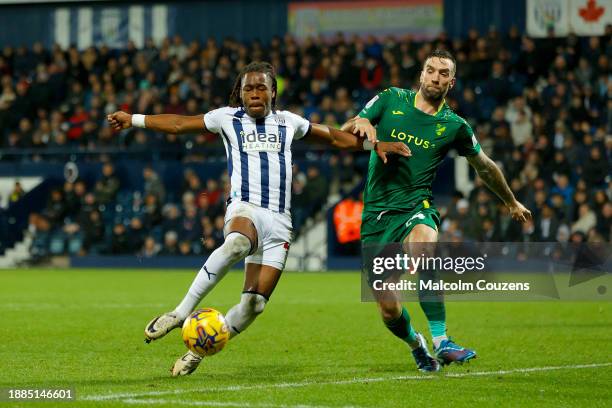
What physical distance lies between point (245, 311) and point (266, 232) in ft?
1.92

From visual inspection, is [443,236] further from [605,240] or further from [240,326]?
[240,326]

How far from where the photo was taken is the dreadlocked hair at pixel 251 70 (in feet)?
Result: 27.7

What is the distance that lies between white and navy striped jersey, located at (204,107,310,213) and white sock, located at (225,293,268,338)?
67cm

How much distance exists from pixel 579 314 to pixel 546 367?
6.14 meters

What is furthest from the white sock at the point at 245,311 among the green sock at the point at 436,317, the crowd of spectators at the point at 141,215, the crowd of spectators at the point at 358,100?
the crowd of spectators at the point at 141,215

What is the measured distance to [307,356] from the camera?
32.3ft

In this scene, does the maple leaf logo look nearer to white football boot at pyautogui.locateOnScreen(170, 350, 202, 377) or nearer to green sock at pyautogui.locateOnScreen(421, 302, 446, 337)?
green sock at pyautogui.locateOnScreen(421, 302, 446, 337)

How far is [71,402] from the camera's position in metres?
6.79

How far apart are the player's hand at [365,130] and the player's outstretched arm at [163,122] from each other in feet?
3.73

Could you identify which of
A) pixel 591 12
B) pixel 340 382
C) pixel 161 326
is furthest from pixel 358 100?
pixel 161 326

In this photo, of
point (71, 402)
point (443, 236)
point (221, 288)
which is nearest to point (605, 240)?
point (443, 236)

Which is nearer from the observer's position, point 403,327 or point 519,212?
point 403,327

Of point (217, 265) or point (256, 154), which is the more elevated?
point (256, 154)

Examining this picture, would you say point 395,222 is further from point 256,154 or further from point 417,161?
point 256,154
